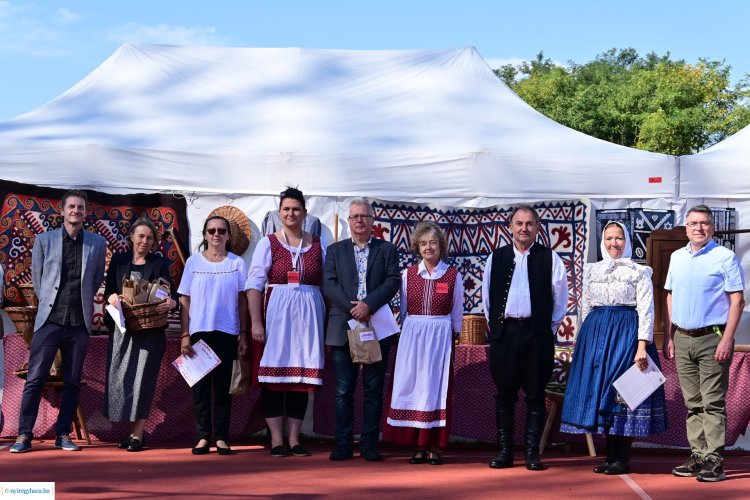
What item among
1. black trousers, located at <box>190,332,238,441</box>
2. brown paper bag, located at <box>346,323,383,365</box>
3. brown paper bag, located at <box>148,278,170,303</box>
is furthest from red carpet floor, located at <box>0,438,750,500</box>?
brown paper bag, located at <box>148,278,170,303</box>

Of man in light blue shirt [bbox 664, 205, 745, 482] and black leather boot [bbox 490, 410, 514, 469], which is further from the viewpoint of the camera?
black leather boot [bbox 490, 410, 514, 469]

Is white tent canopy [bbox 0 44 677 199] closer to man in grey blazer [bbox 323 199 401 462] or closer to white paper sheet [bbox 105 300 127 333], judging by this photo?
man in grey blazer [bbox 323 199 401 462]

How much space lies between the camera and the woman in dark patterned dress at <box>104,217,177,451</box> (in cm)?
651

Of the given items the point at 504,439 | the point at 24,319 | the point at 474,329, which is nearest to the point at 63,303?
the point at 24,319

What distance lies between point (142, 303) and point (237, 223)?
113cm

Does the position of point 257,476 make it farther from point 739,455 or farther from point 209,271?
point 739,455

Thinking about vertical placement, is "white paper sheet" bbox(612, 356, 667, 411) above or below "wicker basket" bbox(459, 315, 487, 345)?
below

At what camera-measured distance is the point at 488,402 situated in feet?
22.9

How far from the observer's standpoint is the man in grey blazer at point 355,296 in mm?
6277

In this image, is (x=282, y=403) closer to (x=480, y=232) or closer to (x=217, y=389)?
(x=217, y=389)

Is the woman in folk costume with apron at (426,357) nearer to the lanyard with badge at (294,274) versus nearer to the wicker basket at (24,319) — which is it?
the lanyard with badge at (294,274)

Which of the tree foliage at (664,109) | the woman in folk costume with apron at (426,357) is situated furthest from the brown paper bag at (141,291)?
the tree foliage at (664,109)

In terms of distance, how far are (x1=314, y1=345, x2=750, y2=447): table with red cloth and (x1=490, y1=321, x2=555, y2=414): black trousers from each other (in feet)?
3.05

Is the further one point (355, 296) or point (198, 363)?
point (198, 363)
